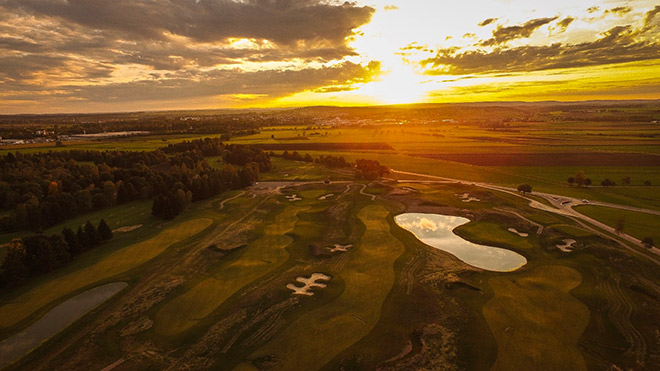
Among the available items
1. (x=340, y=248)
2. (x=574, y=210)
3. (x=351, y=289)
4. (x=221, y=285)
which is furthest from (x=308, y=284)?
(x=574, y=210)

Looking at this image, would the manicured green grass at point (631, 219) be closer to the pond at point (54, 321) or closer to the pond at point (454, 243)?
the pond at point (454, 243)

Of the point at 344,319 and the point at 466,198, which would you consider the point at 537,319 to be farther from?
the point at 466,198

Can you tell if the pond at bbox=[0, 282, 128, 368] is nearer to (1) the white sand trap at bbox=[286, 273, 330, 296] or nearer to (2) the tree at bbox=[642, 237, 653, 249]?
(1) the white sand trap at bbox=[286, 273, 330, 296]

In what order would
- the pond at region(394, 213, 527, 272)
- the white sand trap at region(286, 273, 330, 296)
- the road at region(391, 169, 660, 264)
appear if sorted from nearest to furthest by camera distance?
the white sand trap at region(286, 273, 330, 296)
the pond at region(394, 213, 527, 272)
the road at region(391, 169, 660, 264)

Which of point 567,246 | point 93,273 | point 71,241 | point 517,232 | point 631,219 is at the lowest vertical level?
point 631,219

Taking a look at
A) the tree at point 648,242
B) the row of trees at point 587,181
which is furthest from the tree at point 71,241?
the row of trees at point 587,181

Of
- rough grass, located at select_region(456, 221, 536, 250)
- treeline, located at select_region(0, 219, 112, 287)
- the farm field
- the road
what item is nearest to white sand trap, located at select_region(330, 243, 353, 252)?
the farm field
